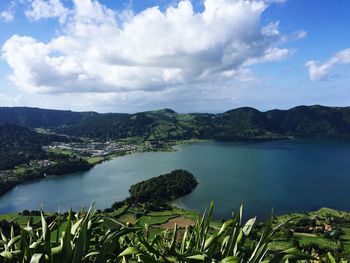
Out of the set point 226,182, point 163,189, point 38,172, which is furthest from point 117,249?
point 38,172

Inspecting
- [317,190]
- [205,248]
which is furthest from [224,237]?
[317,190]

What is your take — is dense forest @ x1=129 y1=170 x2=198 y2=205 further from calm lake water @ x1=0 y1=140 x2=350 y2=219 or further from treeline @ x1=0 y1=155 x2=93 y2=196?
treeline @ x1=0 y1=155 x2=93 y2=196

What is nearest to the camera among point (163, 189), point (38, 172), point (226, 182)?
point (163, 189)

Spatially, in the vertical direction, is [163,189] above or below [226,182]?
above

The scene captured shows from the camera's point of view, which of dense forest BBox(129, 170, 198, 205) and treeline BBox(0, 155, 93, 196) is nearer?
dense forest BBox(129, 170, 198, 205)

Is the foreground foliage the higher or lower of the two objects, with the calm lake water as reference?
higher

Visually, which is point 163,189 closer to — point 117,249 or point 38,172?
point 38,172

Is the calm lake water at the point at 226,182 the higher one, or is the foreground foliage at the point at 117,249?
the foreground foliage at the point at 117,249

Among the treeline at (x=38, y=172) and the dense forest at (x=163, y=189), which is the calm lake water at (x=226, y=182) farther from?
the treeline at (x=38, y=172)

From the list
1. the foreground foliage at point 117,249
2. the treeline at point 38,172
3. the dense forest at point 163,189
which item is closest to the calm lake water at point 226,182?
the dense forest at point 163,189

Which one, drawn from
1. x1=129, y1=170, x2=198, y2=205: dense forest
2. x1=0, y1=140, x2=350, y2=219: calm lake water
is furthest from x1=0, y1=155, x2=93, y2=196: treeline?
x1=129, y1=170, x2=198, y2=205: dense forest
